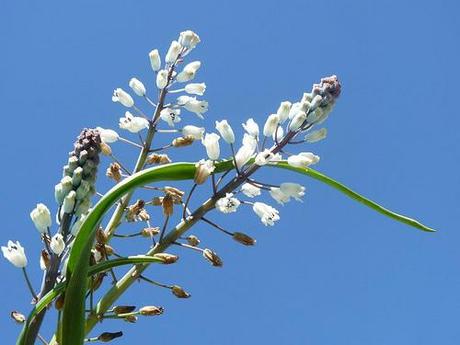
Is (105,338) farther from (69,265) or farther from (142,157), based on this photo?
(142,157)

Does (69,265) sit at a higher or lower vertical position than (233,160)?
lower

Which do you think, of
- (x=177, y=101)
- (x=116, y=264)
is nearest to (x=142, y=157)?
(x=177, y=101)

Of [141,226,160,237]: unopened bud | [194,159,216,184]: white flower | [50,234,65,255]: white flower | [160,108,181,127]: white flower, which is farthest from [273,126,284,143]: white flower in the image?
[50,234,65,255]: white flower

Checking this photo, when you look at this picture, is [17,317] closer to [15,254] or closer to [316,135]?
[15,254]

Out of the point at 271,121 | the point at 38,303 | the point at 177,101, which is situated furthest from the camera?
the point at 177,101

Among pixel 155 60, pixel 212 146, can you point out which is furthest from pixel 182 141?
pixel 155 60

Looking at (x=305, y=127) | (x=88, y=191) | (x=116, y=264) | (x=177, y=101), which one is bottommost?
(x=116, y=264)

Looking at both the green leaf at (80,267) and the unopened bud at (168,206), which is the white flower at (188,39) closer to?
the unopened bud at (168,206)
